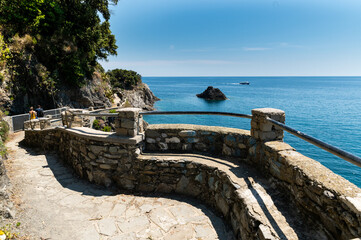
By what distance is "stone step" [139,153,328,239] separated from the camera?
2738 millimetres

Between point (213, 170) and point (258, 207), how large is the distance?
145 centimetres

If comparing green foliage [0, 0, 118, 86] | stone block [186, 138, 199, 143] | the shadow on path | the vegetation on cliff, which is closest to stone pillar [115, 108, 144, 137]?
stone block [186, 138, 199, 143]

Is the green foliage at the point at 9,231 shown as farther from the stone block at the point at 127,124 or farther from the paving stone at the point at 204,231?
the paving stone at the point at 204,231

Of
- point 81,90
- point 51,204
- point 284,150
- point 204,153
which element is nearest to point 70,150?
point 51,204

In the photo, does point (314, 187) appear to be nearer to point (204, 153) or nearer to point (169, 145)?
point (204, 153)

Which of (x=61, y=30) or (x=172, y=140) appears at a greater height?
(x=61, y=30)

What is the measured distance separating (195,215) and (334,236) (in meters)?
2.58

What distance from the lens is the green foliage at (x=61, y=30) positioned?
17.6m

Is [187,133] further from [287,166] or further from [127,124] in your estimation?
[287,166]

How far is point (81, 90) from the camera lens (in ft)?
74.2

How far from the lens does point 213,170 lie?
4539 mm

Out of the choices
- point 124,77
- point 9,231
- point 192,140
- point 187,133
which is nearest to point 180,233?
point 192,140

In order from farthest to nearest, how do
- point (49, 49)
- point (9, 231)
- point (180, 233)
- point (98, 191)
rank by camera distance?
point (49, 49) → point (98, 191) → point (180, 233) → point (9, 231)

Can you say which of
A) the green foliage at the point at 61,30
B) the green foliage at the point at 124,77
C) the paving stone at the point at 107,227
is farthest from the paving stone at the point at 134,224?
the green foliage at the point at 124,77
